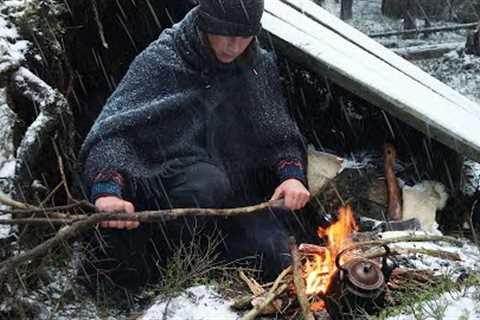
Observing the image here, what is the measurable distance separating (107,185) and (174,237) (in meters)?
0.63

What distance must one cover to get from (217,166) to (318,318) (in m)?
1.21

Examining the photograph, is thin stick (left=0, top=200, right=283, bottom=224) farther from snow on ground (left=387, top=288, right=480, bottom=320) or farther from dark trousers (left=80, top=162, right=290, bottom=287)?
snow on ground (left=387, top=288, right=480, bottom=320)

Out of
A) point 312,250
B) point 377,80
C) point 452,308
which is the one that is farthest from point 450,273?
point 377,80

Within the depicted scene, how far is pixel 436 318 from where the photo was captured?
274 cm

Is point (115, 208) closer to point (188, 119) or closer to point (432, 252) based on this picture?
point (188, 119)

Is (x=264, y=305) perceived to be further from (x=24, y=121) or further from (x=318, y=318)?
(x=24, y=121)

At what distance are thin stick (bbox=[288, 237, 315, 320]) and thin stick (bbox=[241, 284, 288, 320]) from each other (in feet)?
0.27

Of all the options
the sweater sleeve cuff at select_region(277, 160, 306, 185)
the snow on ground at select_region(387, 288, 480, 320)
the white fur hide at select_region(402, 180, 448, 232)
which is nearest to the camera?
the snow on ground at select_region(387, 288, 480, 320)

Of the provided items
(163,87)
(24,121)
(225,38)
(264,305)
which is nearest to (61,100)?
(24,121)

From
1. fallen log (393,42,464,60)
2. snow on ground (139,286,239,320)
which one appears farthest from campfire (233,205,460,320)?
fallen log (393,42,464,60)

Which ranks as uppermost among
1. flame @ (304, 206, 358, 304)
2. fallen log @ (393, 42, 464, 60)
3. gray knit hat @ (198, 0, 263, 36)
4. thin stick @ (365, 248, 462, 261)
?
gray knit hat @ (198, 0, 263, 36)

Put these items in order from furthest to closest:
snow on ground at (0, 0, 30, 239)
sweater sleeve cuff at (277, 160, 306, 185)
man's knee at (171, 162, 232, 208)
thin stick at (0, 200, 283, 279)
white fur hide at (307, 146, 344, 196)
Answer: white fur hide at (307, 146, 344, 196) < sweater sleeve cuff at (277, 160, 306, 185) < man's knee at (171, 162, 232, 208) < snow on ground at (0, 0, 30, 239) < thin stick at (0, 200, 283, 279)

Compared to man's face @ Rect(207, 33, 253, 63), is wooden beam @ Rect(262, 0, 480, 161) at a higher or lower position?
lower

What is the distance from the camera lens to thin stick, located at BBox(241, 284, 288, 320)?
118 inches
